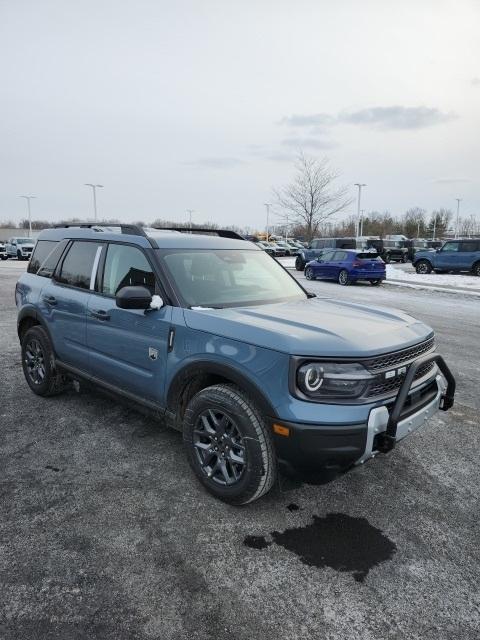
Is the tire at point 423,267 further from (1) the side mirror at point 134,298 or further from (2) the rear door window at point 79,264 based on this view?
(1) the side mirror at point 134,298

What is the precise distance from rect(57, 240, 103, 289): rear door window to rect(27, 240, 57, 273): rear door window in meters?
0.49

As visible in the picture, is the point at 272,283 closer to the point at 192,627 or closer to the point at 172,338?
the point at 172,338

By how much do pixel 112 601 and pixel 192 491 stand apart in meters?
1.04

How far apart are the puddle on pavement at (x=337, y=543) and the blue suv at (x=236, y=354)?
0.99 ft

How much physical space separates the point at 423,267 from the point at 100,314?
24676 mm

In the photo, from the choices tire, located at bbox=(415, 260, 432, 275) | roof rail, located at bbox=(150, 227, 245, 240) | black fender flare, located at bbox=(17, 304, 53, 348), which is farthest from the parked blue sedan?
black fender flare, located at bbox=(17, 304, 53, 348)

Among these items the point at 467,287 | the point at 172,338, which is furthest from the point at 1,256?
the point at 172,338

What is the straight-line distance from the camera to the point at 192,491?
3244 mm

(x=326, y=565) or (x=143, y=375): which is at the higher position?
(x=143, y=375)

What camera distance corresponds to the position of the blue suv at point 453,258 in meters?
23.7

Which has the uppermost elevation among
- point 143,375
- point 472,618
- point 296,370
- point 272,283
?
point 272,283

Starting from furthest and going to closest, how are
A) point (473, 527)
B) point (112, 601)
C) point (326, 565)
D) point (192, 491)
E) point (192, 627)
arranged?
1. point (192, 491)
2. point (473, 527)
3. point (326, 565)
4. point (112, 601)
5. point (192, 627)

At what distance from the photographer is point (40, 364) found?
504cm

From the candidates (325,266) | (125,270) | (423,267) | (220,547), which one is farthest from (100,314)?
(423,267)
